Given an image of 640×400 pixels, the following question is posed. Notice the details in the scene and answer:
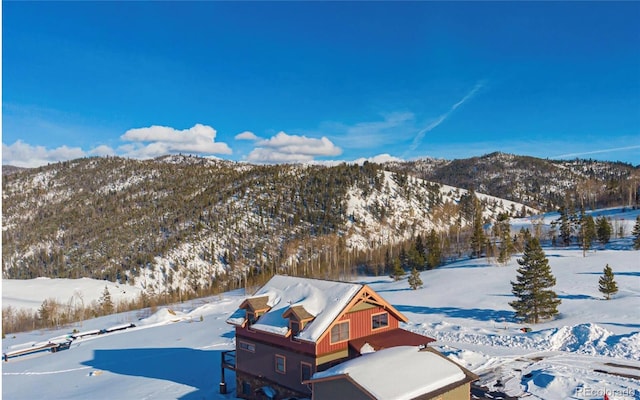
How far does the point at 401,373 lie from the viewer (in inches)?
669

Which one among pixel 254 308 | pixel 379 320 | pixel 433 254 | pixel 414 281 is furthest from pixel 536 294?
pixel 433 254

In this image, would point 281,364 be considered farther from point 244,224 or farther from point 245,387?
point 244,224

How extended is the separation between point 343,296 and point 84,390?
60.8ft

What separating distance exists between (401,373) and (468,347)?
626 inches

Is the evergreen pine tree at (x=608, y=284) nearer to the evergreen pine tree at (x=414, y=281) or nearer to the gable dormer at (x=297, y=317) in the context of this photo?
the evergreen pine tree at (x=414, y=281)

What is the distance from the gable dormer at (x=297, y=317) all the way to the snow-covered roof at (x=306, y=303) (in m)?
0.02

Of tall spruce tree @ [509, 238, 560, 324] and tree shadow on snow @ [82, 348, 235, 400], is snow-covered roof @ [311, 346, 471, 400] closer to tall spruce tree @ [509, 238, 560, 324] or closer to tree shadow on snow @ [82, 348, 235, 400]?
tree shadow on snow @ [82, 348, 235, 400]

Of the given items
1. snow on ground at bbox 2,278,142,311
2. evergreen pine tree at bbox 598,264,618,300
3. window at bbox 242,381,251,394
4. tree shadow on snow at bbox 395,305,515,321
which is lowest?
snow on ground at bbox 2,278,142,311

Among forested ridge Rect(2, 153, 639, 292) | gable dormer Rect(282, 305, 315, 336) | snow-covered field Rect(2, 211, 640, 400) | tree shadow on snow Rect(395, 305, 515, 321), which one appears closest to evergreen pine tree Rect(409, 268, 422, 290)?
snow-covered field Rect(2, 211, 640, 400)

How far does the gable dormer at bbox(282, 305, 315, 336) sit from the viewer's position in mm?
22428

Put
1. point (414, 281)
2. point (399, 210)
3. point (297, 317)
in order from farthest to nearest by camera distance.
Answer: point (399, 210) < point (414, 281) < point (297, 317)

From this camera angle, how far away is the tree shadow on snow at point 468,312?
3953cm

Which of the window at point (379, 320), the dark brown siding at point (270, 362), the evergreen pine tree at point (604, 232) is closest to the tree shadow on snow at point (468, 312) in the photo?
the window at point (379, 320)

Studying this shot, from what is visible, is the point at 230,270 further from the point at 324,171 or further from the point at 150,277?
the point at 324,171
